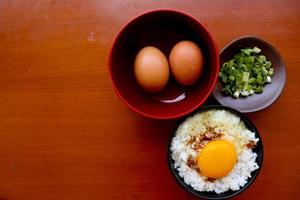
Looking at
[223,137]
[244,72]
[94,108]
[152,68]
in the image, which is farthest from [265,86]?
[94,108]

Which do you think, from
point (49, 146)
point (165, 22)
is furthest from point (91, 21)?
point (49, 146)

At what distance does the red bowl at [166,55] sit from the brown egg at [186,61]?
0.03 meters

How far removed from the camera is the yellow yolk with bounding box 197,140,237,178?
38.8 inches

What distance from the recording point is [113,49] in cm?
100

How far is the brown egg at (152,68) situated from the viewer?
0.99 meters

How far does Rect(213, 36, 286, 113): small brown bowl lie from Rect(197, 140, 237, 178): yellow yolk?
104 mm

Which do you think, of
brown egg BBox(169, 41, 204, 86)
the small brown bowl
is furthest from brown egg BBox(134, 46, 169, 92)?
the small brown bowl

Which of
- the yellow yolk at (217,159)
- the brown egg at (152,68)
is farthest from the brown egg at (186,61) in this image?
the yellow yolk at (217,159)

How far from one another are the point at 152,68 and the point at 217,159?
242mm

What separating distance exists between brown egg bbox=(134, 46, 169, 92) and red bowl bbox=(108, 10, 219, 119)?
4cm

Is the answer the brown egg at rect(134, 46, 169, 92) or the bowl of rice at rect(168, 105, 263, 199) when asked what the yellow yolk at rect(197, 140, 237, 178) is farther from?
the brown egg at rect(134, 46, 169, 92)

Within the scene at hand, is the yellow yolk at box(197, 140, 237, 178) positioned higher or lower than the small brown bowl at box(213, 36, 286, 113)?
lower

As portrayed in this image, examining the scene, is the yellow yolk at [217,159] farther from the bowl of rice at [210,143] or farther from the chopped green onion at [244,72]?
the chopped green onion at [244,72]

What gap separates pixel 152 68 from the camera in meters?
→ 0.99
